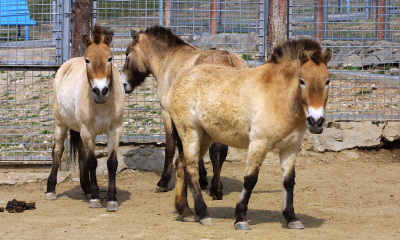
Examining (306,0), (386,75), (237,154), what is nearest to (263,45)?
(306,0)

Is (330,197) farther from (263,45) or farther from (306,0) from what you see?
(306,0)

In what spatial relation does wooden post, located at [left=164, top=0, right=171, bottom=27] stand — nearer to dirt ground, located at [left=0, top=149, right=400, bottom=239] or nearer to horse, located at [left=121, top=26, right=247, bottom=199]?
A: horse, located at [left=121, top=26, right=247, bottom=199]

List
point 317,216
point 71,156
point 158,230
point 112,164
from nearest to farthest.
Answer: point 158,230
point 317,216
point 112,164
point 71,156

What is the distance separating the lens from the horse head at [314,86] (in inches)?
168

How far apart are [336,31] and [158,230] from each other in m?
5.76

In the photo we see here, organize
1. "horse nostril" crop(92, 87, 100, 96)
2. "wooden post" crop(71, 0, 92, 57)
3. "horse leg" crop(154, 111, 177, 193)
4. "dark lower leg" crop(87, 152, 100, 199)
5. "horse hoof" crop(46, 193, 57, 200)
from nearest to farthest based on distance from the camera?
"horse nostril" crop(92, 87, 100, 96)
"dark lower leg" crop(87, 152, 100, 199)
"horse hoof" crop(46, 193, 57, 200)
"horse leg" crop(154, 111, 177, 193)
"wooden post" crop(71, 0, 92, 57)

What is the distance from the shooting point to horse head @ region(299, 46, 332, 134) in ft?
14.0

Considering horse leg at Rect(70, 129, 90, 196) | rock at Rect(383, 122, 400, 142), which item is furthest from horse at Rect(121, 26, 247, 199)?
rock at Rect(383, 122, 400, 142)

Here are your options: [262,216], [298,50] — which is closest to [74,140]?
[262,216]

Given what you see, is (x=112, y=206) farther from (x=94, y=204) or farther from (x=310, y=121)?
(x=310, y=121)

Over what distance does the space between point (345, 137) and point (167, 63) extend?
3561 mm

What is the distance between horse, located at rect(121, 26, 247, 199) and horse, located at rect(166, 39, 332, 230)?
45.3 inches

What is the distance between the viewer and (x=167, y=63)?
24.1 ft

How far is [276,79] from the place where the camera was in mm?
4891
